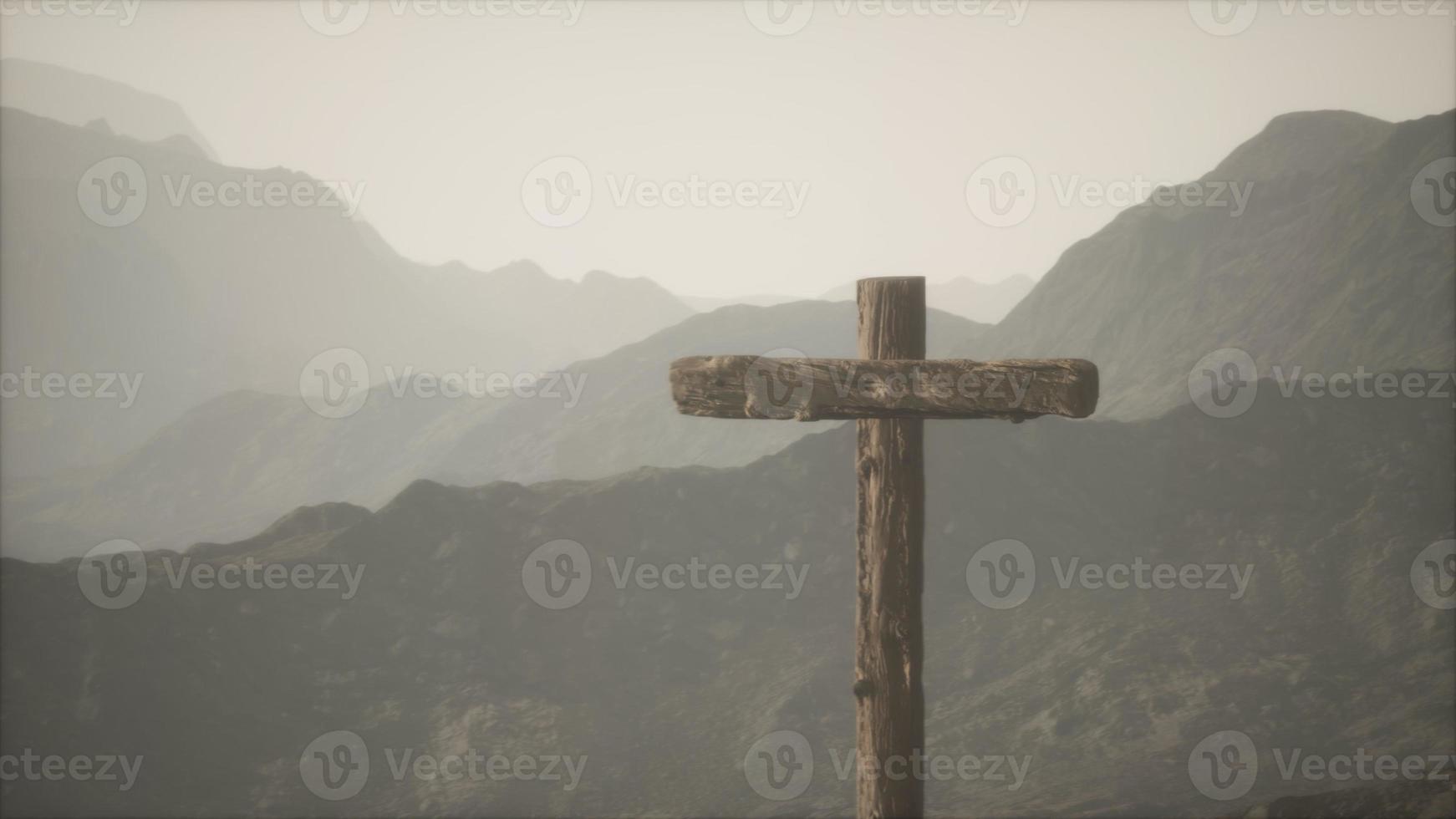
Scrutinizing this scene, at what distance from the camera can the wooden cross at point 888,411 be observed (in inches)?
197

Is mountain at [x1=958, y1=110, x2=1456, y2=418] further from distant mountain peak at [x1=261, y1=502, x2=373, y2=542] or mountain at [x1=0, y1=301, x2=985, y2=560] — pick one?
distant mountain peak at [x1=261, y1=502, x2=373, y2=542]

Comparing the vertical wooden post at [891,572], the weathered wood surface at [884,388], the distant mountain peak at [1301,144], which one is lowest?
the vertical wooden post at [891,572]

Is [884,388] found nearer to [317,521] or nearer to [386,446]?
[317,521]

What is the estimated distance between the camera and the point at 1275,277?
33.6 m

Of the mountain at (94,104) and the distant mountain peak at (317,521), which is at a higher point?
the mountain at (94,104)

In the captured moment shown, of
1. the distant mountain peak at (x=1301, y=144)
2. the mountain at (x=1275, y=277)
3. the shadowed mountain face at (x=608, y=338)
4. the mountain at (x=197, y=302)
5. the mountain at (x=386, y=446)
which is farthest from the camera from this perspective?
the mountain at (x=197, y=302)

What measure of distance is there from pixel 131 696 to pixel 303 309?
209 ft

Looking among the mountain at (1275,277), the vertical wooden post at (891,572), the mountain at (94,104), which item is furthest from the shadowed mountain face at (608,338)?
the vertical wooden post at (891,572)

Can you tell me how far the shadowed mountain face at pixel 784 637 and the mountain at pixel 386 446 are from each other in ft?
59.0

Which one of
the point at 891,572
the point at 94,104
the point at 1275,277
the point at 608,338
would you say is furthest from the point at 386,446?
the point at 94,104

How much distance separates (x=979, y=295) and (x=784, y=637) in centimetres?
6342

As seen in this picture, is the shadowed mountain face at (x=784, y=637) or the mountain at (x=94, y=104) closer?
the shadowed mountain face at (x=784, y=637)

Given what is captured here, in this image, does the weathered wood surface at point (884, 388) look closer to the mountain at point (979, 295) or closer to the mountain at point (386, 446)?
the mountain at point (386, 446)

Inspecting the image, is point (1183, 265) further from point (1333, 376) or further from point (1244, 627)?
point (1244, 627)
